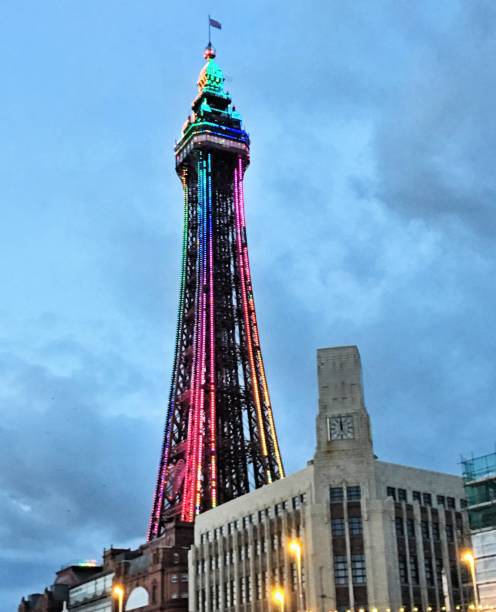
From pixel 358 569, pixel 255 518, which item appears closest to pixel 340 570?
pixel 358 569

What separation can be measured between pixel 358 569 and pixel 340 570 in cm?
163

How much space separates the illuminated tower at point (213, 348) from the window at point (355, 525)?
159ft

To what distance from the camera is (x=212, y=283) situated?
519 feet

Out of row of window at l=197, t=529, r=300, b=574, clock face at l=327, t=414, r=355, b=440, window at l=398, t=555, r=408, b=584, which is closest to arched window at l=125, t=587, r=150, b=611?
row of window at l=197, t=529, r=300, b=574

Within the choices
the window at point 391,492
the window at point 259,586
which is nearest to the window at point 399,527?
the window at point 391,492

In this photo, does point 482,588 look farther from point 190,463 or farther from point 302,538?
point 190,463

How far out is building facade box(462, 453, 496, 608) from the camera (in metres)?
69.0

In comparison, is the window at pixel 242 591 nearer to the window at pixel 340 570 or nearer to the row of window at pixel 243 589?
the row of window at pixel 243 589

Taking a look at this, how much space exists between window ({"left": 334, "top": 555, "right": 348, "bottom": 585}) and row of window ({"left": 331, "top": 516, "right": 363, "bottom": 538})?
6.63ft

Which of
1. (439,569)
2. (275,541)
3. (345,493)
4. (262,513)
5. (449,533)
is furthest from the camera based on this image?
(262,513)

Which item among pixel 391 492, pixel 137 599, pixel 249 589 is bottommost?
pixel 249 589

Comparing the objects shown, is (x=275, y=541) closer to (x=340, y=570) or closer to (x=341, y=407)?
(x=340, y=570)

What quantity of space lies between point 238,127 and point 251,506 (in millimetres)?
87368

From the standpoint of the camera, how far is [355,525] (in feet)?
290
